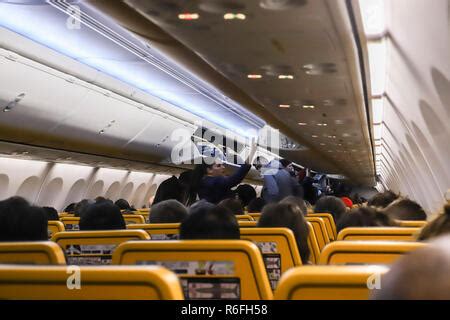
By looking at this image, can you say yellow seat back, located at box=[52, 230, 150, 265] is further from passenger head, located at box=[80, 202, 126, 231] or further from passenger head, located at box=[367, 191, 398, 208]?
passenger head, located at box=[367, 191, 398, 208]

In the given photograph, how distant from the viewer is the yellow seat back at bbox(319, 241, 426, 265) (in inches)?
124

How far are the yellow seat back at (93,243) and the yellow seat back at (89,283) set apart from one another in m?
2.28

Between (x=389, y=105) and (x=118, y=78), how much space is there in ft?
23.4

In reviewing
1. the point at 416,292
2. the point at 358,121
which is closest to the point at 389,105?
the point at 358,121

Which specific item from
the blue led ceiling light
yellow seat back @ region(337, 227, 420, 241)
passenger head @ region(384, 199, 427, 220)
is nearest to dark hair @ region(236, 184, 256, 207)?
the blue led ceiling light

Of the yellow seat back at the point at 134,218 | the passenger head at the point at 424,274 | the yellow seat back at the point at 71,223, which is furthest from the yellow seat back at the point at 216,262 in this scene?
the yellow seat back at the point at 71,223

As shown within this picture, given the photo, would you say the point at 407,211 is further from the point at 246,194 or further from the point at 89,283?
the point at 246,194

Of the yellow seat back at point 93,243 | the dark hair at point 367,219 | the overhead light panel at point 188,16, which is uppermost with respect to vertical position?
the overhead light panel at point 188,16

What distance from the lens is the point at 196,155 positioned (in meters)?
20.7

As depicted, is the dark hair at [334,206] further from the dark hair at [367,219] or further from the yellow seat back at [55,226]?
the yellow seat back at [55,226]

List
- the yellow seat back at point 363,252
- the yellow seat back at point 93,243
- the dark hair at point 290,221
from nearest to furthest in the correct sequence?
1. the yellow seat back at point 363,252
2. the yellow seat back at point 93,243
3. the dark hair at point 290,221

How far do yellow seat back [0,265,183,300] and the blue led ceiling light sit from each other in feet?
19.4

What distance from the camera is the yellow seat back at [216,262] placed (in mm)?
2973
